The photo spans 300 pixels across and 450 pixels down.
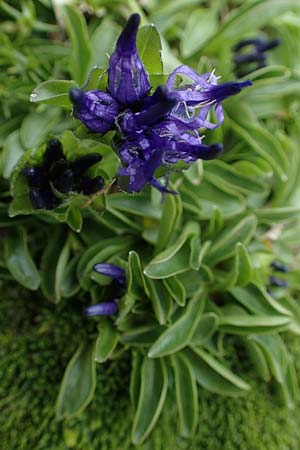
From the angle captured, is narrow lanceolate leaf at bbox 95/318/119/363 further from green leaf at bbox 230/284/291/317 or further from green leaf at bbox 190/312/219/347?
green leaf at bbox 230/284/291/317

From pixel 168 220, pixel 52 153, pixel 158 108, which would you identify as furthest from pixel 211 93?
pixel 168 220

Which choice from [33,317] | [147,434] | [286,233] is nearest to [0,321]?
[33,317]

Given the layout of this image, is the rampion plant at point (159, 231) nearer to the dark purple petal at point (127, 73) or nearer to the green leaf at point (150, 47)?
the green leaf at point (150, 47)

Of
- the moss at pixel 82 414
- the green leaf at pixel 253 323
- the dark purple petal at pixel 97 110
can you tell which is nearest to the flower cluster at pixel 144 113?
the dark purple petal at pixel 97 110

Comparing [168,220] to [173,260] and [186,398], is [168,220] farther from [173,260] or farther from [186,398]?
[186,398]

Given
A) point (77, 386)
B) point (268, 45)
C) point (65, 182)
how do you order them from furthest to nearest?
point (268, 45)
point (77, 386)
point (65, 182)
